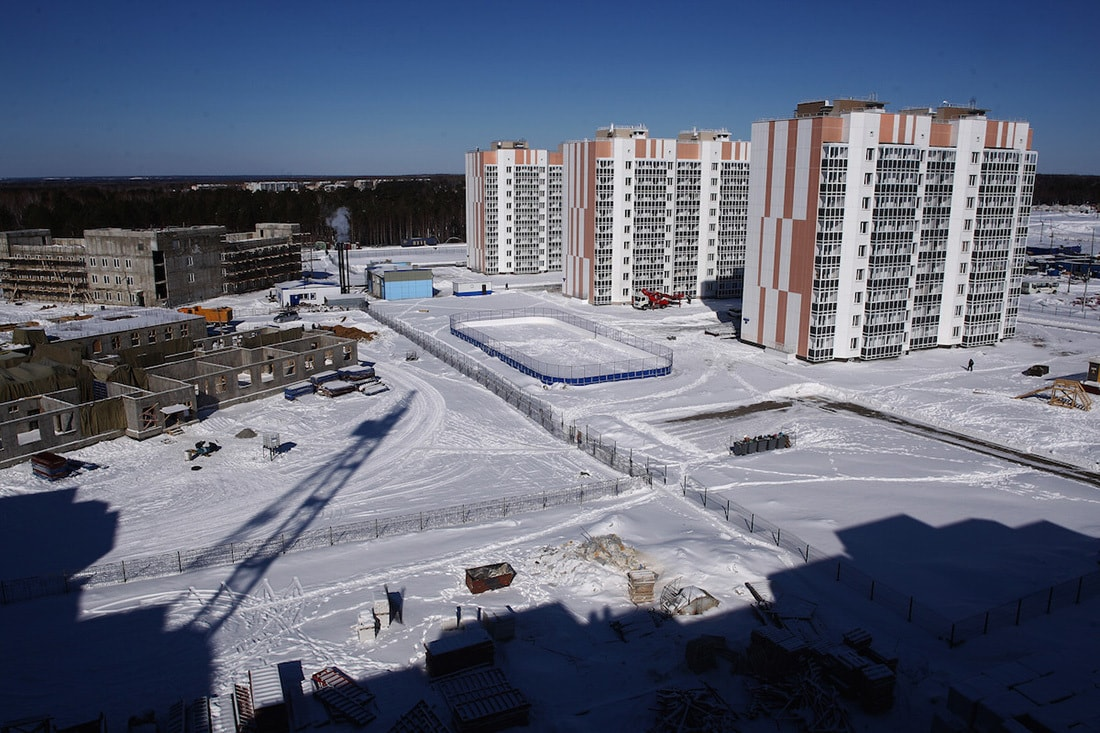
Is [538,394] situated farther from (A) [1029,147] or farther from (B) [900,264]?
(A) [1029,147]

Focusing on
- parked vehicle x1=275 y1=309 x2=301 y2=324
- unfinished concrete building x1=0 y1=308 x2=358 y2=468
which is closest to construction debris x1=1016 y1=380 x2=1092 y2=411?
unfinished concrete building x1=0 y1=308 x2=358 y2=468

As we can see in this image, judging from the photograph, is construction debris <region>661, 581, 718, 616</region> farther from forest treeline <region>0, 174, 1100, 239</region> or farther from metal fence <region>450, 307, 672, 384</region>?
forest treeline <region>0, 174, 1100, 239</region>

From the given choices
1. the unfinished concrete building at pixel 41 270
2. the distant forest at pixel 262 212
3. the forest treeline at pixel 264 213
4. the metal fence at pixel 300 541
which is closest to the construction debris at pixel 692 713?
the metal fence at pixel 300 541

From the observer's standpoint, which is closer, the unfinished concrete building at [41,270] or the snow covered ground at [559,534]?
the snow covered ground at [559,534]

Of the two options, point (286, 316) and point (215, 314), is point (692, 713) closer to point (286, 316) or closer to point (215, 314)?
point (286, 316)

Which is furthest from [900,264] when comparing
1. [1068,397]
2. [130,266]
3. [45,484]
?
[130,266]

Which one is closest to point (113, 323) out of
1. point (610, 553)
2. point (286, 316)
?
point (286, 316)

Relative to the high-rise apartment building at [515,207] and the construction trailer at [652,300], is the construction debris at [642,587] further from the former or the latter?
the high-rise apartment building at [515,207]
